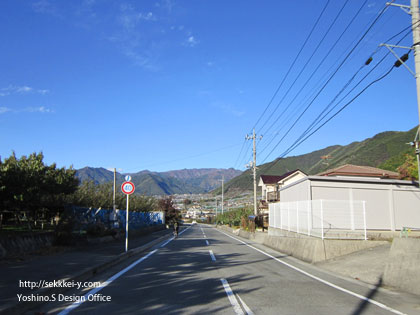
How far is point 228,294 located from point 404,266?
15.2 feet

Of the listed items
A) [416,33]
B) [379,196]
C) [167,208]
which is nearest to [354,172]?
[379,196]

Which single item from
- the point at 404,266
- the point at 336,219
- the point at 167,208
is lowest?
the point at 167,208

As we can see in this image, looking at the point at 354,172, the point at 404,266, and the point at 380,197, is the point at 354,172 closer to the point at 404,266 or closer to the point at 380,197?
the point at 380,197

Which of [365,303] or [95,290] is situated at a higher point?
[95,290]

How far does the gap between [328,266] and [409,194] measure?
9.51m

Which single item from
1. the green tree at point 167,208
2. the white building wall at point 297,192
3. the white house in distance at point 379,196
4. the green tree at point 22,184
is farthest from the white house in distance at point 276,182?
the green tree at point 22,184

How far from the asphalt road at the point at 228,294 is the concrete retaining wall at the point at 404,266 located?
0.53 m

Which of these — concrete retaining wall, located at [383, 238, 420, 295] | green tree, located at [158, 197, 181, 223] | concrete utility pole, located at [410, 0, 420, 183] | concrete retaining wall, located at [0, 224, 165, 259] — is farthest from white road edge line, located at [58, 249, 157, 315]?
green tree, located at [158, 197, 181, 223]

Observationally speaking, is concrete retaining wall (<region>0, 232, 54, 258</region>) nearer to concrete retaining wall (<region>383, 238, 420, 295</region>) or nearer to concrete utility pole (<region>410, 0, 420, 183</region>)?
concrete retaining wall (<region>383, 238, 420, 295</region>)

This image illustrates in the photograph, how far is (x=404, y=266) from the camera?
8219mm

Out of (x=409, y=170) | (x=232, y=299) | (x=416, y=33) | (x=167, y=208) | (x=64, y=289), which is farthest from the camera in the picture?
(x=167, y=208)

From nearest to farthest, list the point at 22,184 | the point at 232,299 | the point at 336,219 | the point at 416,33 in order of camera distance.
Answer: the point at 232,299
the point at 416,33
the point at 336,219
the point at 22,184

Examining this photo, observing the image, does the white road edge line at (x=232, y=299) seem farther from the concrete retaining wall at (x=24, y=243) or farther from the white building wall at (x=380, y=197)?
the white building wall at (x=380, y=197)

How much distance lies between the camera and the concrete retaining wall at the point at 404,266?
A: 7.80m
